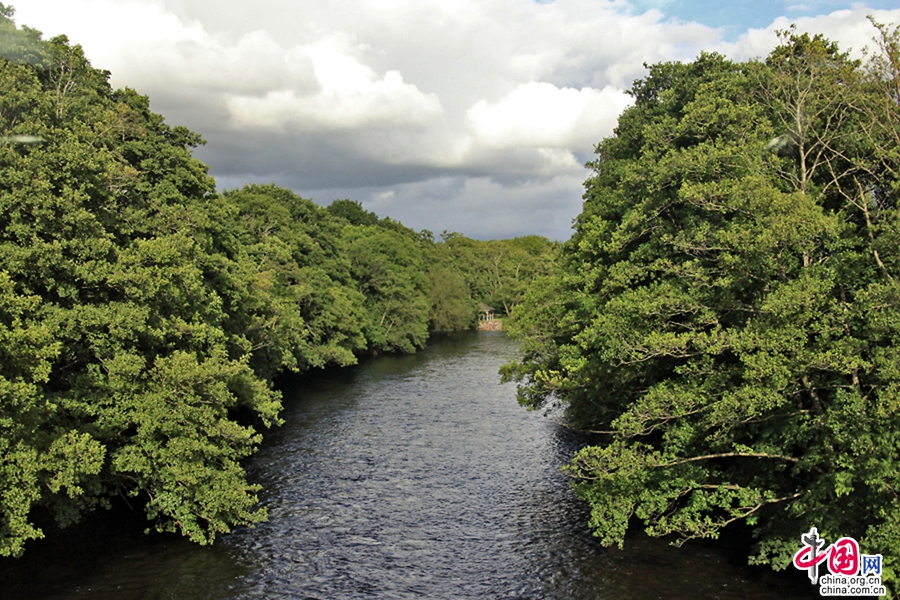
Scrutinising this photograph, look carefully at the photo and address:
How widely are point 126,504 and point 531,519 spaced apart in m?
17.0

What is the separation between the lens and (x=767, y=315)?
61.9 feet

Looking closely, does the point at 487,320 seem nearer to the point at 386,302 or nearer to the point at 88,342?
the point at 386,302

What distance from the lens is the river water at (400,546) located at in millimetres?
21188

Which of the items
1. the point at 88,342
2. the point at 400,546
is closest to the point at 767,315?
the point at 400,546

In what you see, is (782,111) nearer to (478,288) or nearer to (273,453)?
(273,453)

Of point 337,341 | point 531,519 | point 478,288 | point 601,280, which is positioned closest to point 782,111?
point 601,280

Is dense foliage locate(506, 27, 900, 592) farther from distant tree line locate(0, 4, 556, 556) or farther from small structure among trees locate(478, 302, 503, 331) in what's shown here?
small structure among trees locate(478, 302, 503, 331)

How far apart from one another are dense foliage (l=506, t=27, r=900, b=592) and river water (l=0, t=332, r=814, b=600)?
1784 millimetres

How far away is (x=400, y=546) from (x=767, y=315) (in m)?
15.1

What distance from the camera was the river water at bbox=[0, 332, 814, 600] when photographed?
21188mm

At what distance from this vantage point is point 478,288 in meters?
141

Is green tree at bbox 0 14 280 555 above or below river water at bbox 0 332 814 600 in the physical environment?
above

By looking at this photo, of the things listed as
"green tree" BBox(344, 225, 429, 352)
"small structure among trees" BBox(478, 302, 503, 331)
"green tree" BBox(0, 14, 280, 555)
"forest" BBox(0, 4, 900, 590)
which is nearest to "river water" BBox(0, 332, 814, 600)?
"forest" BBox(0, 4, 900, 590)

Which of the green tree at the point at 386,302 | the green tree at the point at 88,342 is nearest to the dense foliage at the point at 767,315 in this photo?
the green tree at the point at 88,342
